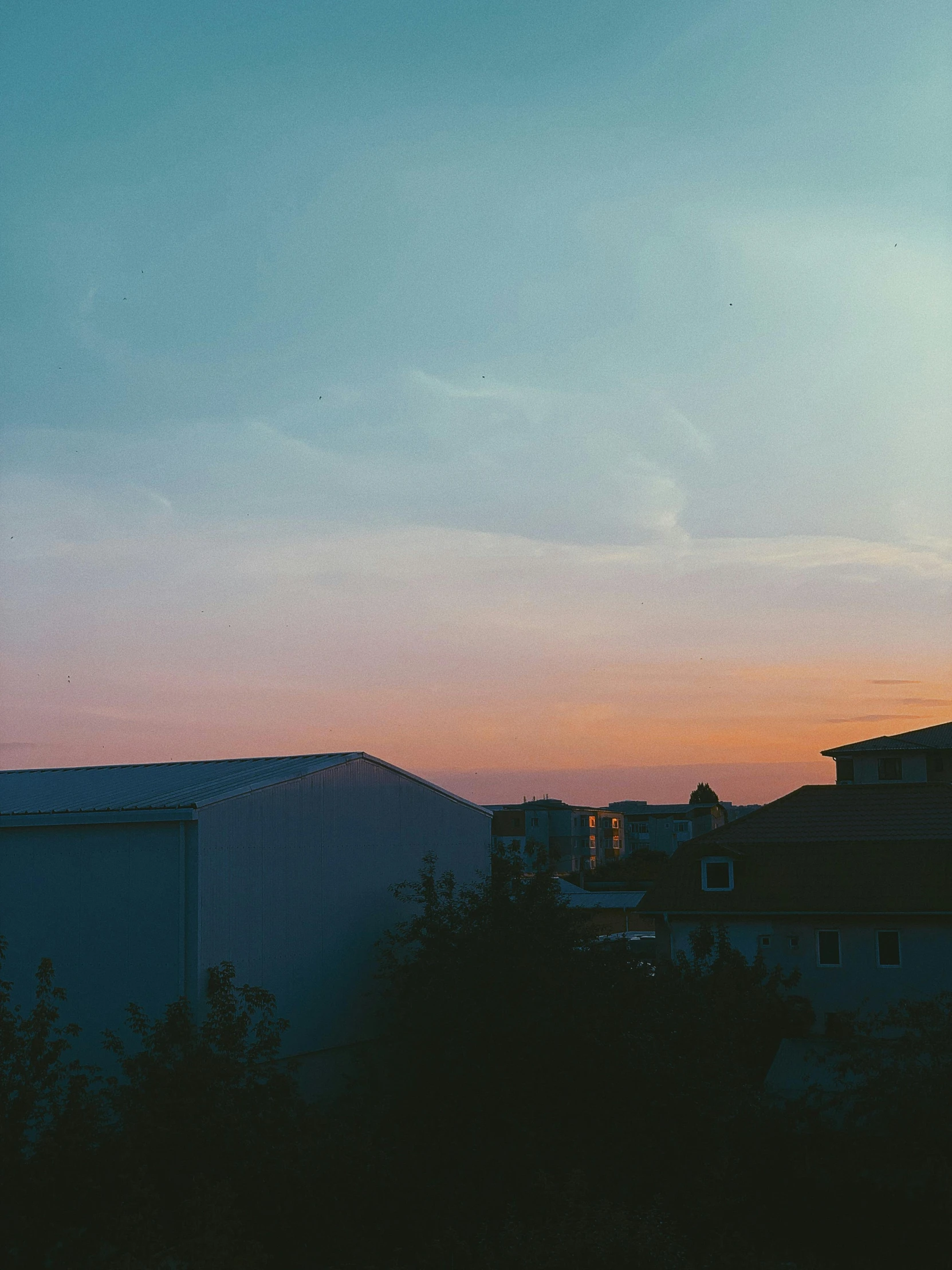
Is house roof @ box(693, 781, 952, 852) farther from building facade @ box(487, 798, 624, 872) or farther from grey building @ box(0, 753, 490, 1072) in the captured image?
building facade @ box(487, 798, 624, 872)

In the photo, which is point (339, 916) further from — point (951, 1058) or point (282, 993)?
point (951, 1058)

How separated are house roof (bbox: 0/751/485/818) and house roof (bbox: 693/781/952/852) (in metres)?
13.2

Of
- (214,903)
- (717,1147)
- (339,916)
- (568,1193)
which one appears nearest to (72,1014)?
(214,903)

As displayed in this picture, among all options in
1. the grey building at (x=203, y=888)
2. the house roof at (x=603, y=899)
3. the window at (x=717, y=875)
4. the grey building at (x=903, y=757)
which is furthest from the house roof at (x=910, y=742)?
the grey building at (x=203, y=888)

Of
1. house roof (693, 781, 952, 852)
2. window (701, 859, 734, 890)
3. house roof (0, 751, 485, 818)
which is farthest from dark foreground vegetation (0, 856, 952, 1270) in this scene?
house roof (693, 781, 952, 852)

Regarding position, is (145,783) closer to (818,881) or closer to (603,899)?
(818,881)

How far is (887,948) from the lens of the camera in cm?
3022

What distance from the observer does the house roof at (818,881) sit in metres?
30.2

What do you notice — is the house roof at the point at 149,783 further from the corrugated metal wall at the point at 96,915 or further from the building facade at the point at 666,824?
the building facade at the point at 666,824

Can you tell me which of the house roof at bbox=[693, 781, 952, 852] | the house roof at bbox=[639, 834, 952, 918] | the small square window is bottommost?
the house roof at bbox=[639, 834, 952, 918]

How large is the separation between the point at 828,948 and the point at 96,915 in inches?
808

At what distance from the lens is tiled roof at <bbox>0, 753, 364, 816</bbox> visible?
17.7 metres

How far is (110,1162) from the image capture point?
36.3ft

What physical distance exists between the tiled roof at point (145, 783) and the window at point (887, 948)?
1653cm
